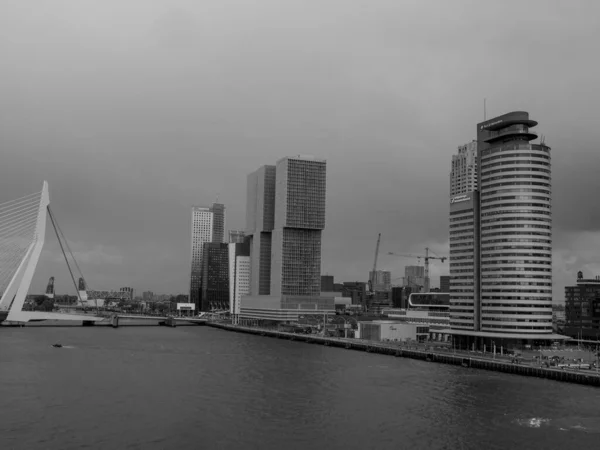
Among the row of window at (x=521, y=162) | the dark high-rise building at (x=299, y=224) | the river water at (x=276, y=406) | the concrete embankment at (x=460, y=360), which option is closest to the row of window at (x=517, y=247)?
the row of window at (x=521, y=162)

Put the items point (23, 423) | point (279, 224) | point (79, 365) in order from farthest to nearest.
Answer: point (279, 224), point (79, 365), point (23, 423)

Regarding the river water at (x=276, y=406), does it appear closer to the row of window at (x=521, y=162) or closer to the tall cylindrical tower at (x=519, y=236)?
the tall cylindrical tower at (x=519, y=236)

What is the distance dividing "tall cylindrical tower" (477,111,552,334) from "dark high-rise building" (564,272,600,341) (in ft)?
126

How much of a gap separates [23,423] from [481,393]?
41.3 metres

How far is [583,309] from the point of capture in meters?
137

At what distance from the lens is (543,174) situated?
93.4 metres

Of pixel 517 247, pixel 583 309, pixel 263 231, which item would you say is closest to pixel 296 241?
pixel 263 231

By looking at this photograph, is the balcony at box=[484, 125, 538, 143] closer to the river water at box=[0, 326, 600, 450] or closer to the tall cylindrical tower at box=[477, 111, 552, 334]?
the tall cylindrical tower at box=[477, 111, 552, 334]

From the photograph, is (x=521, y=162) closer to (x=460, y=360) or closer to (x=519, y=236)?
(x=519, y=236)

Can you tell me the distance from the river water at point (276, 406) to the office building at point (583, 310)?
61.2 m

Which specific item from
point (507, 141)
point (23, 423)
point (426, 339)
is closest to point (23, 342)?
point (23, 423)

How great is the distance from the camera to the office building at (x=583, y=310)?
130m

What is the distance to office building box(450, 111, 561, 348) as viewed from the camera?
9256cm

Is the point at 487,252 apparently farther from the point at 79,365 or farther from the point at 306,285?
the point at 306,285
